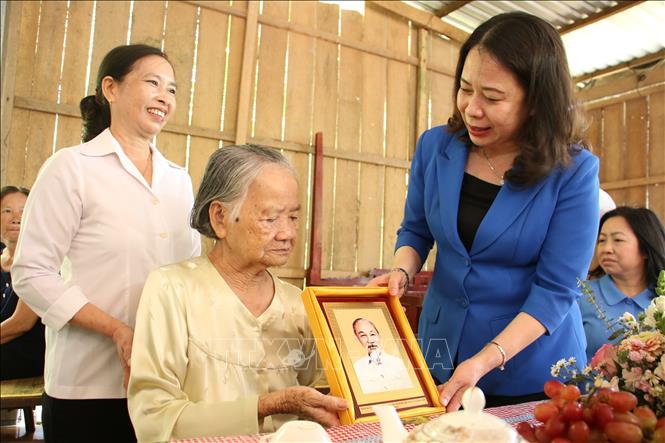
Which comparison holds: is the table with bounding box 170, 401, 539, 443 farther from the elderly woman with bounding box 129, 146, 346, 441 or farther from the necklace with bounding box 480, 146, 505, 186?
the necklace with bounding box 480, 146, 505, 186

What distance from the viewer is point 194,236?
2176 millimetres

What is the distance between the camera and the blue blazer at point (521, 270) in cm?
170

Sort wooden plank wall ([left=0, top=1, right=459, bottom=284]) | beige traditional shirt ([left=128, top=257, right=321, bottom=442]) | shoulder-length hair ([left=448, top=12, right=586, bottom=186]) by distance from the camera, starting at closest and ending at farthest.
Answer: beige traditional shirt ([left=128, top=257, right=321, bottom=442]), shoulder-length hair ([left=448, top=12, right=586, bottom=186]), wooden plank wall ([left=0, top=1, right=459, bottom=284])

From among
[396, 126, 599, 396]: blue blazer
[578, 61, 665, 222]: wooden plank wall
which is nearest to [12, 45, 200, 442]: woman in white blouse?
[396, 126, 599, 396]: blue blazer

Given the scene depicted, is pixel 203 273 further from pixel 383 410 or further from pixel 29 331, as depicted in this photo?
pixel 29 331

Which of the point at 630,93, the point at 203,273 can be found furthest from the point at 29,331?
the point at 630,93

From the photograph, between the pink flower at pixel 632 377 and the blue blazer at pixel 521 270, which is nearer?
the pink flower at pixel 632 377

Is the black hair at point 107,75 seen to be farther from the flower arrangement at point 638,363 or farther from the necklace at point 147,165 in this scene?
the flower arrangement at point 638,363

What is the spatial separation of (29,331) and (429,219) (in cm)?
282

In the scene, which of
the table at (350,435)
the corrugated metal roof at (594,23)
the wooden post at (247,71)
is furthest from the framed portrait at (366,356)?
the corrugated metal roof at (594,23)

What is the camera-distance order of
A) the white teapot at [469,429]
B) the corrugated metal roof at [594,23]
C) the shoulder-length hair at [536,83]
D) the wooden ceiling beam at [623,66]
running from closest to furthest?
1. the white teapot at [469,429]
2. the shoulder-length hair at [536,83]
3. the corrugated metal roof at [594,23]
4. the wooden ceiling beam at [623,66]

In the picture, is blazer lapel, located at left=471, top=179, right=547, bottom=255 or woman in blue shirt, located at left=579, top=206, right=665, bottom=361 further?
woman in blue shirt, located at left=579, top=206, right=665, bottom=361

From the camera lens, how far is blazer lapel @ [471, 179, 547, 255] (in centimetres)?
173

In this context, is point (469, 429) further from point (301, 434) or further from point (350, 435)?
point (350, 435)
